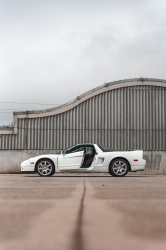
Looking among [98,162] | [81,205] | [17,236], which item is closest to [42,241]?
[17,236]

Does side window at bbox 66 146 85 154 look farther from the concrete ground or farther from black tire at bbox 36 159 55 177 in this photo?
the concrete ground

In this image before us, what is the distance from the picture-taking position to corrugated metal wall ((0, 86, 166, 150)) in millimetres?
21156

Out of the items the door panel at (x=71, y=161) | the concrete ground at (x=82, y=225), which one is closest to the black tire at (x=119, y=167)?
the door panel at (x=71, y=161)

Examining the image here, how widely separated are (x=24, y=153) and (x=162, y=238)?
18.8 metres

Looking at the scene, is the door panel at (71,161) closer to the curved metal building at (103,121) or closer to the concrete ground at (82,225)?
the concrete ground at (82,225)

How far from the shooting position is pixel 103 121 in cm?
2141

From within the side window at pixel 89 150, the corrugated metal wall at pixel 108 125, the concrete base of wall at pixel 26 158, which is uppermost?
the corrugated metal wall at pixel 108 125

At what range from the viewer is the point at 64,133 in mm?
21250

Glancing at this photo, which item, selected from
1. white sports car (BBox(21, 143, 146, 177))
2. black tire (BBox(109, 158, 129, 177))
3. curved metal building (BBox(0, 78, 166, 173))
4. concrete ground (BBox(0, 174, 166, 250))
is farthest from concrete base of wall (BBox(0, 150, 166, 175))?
concrete ground (BBox(0, 174, 166, 250))

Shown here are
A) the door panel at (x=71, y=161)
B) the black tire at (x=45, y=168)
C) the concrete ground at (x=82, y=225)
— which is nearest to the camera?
the concrete ground at (x=82, y=225)

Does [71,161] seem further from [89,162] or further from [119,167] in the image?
[119,167]

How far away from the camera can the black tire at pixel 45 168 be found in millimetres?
12680

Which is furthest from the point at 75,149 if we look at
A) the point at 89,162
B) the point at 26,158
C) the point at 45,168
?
the point at 26,158

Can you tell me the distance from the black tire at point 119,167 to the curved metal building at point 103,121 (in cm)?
858
